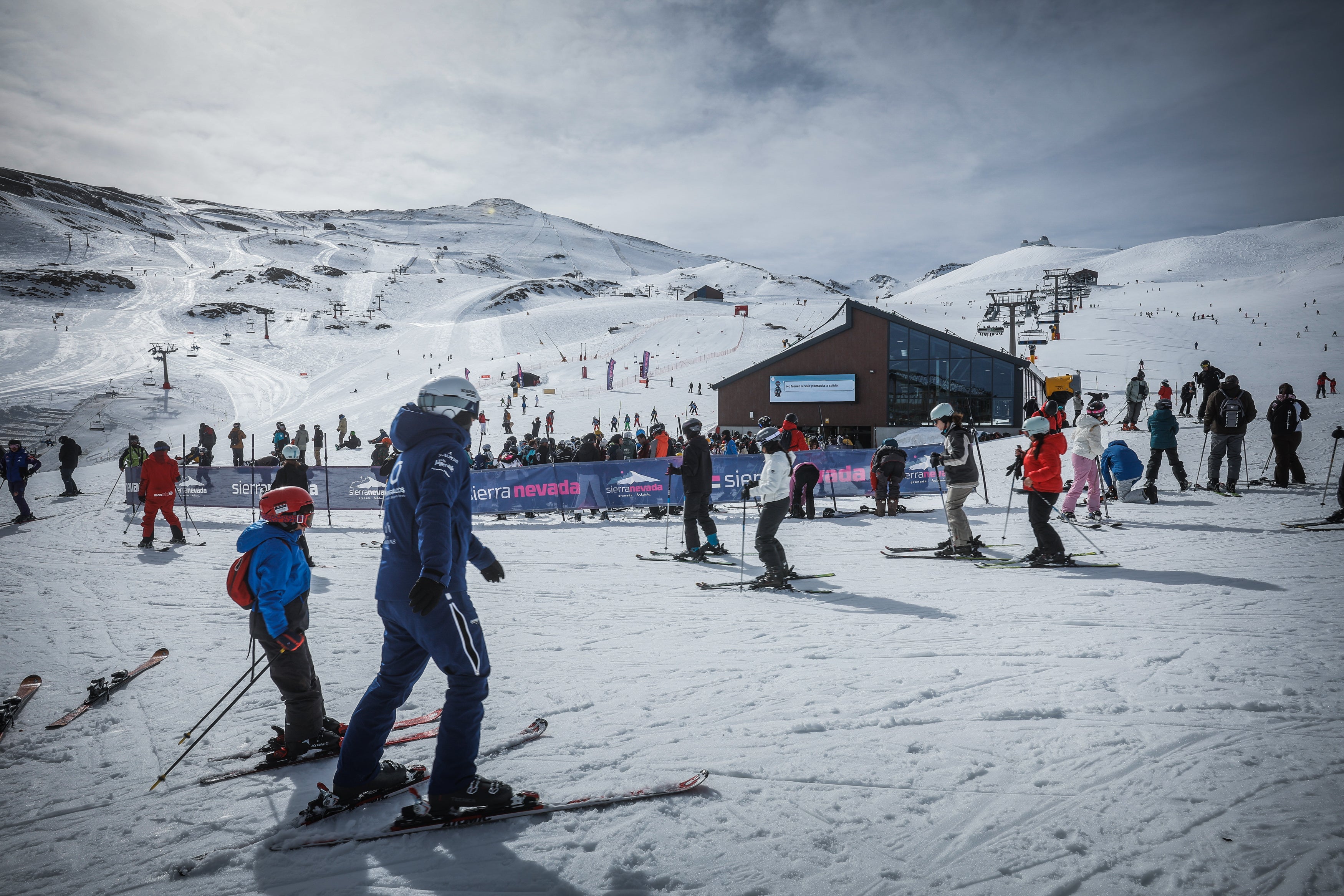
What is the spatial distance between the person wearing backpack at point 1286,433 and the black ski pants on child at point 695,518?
32.6ft

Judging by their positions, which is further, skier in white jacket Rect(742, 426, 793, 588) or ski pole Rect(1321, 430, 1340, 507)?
ski pole Rect(1321, 430, 1340, 507)

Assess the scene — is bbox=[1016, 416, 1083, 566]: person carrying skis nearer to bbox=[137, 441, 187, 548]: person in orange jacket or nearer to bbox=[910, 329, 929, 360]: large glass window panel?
bbox=[137, 441, 187, 548]: person in orange jacket

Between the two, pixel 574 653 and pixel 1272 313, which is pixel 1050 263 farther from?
pixel 574 653

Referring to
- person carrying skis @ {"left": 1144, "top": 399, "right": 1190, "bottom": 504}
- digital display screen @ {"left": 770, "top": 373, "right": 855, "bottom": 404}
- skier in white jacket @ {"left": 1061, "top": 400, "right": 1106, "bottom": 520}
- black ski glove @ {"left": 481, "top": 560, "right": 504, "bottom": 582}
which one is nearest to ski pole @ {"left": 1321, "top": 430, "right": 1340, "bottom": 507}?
person carrying skis @ {"left": 1144, "top": 399, "right": 1190, "bottom": 504}

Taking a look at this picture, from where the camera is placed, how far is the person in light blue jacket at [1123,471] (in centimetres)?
1106

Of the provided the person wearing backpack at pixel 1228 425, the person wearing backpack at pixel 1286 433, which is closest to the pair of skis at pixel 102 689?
the person wearing backpack at pixel 1228 425

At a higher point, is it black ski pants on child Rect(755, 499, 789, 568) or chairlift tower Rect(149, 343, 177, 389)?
chairlift tower Rect(149, 343, 177, 389)

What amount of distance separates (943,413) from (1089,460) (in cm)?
312

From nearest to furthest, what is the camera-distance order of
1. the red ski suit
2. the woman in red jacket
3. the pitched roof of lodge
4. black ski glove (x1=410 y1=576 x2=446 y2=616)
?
black ski glove (x1=410 y1=576 x2=446 y2=616), the woman in red jacket, the red ski suit, the pitched roof of lodge

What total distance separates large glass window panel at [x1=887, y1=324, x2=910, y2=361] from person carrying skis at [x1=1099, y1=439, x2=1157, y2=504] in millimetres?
19558

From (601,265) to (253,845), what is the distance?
17429 centimetres

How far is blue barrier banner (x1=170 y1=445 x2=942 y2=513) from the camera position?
12.7 metres

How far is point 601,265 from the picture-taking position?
16838cm

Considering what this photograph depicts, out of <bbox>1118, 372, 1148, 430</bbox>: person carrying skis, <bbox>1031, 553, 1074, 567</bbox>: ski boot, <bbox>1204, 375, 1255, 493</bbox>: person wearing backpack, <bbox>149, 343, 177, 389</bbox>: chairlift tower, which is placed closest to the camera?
<bbox>1031, 553, 1074, 567</bbox>: ski boot
